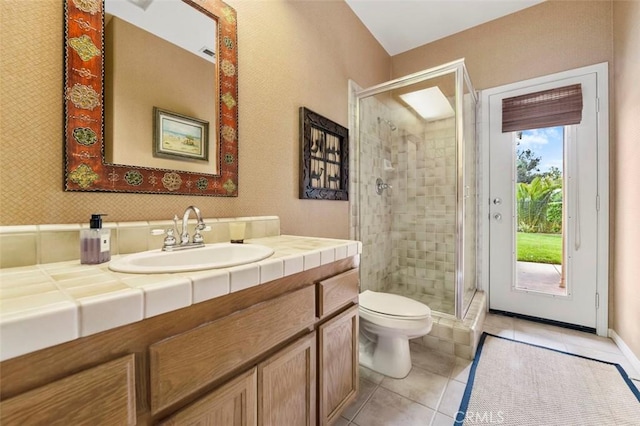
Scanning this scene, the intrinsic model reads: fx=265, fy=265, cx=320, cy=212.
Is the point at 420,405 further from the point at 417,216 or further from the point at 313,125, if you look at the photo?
the point at 313,125

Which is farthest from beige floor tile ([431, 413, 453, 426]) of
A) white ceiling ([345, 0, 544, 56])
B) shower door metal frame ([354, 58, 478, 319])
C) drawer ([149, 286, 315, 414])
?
white ceiling ([345, 0, 544, 56])

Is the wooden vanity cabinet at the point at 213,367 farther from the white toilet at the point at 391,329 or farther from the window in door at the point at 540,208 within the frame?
the window in door at the point at 540,208

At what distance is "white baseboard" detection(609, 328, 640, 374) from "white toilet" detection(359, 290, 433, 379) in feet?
4.40

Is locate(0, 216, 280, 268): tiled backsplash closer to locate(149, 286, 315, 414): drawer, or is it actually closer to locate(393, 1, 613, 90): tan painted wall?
locate(149, 286, 315, 414): drawer

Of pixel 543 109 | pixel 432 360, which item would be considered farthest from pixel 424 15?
pixel 432 360

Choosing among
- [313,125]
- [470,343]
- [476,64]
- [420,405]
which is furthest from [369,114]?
[420,405]

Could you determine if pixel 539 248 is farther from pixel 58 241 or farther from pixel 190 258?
pixel 58 241

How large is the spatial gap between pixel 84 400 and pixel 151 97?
40.8 inches

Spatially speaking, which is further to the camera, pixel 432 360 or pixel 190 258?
pixel 432 360

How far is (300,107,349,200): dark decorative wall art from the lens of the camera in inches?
69.9

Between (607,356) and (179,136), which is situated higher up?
(179,136)

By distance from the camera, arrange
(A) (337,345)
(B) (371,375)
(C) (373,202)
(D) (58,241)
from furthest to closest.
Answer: (C) (373,202) → (B) (371,375) → (A) (337,345) → (D) (58,241)

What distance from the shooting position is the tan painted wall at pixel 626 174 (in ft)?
5.60

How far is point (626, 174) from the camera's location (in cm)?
186
